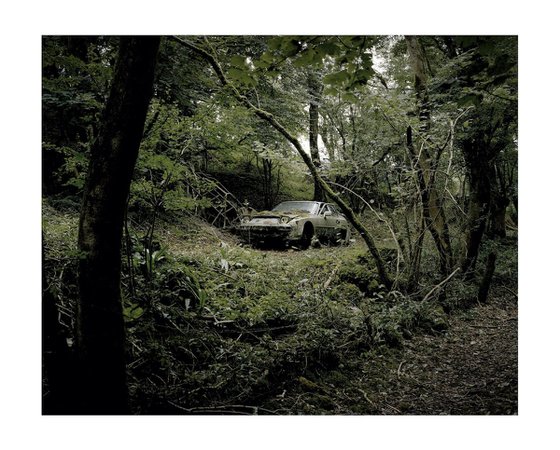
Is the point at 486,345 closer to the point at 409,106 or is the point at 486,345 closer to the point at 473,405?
the point at 473,405

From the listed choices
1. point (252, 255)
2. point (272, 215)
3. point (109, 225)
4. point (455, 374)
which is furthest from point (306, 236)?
point (109, 225)

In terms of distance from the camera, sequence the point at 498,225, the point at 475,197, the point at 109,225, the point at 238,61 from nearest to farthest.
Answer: the point at 109,225 < the point at 238,61 < the point at 475,197 < the point at 498,225

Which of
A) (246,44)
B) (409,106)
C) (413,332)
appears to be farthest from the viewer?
(409,106)

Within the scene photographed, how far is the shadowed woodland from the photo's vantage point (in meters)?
2.46

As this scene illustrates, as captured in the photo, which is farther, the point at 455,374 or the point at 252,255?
the point at 252,255

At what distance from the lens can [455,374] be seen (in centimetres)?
392

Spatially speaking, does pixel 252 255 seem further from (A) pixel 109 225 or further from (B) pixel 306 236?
(A) pixel 109 225

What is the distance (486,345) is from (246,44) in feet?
14.9

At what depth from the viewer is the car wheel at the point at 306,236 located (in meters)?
9.05

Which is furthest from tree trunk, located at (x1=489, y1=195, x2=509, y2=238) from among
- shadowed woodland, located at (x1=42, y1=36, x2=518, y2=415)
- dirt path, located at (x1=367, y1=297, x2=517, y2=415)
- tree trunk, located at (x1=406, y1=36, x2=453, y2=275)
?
dirt path, located at (x1=367, y1=297, x2=517, y2=415)

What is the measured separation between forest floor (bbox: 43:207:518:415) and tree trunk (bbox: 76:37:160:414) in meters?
0.31

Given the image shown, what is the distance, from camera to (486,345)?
469 centimetres

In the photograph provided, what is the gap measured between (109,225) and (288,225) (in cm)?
635
